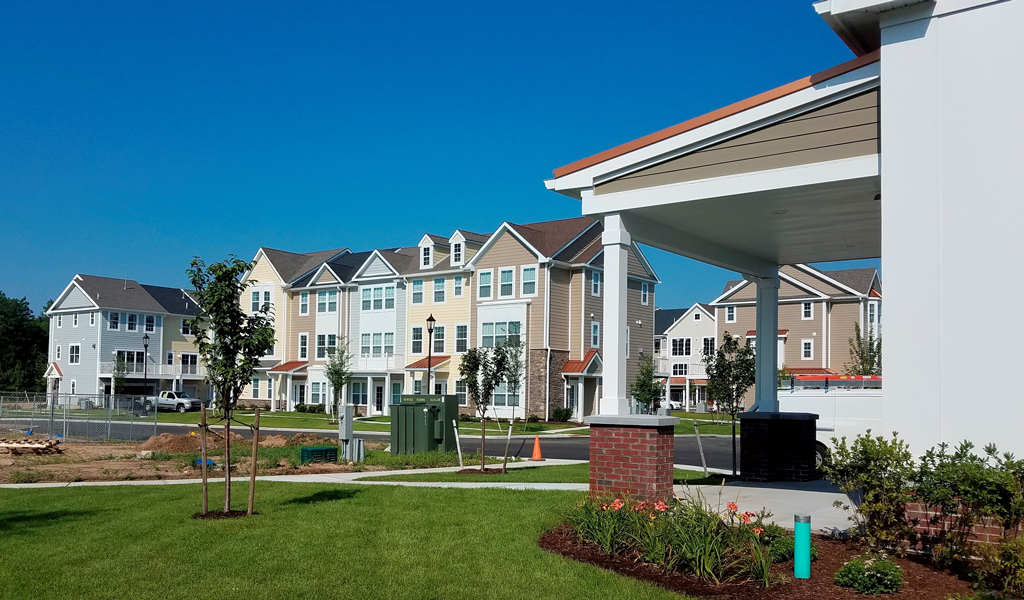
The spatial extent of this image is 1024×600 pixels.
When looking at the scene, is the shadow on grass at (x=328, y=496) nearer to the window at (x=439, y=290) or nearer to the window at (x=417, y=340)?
the window at (x=439, y=290)

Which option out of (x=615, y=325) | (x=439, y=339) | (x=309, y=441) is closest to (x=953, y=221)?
(x=615, y=325)

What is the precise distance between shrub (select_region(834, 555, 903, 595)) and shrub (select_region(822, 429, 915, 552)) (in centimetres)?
52

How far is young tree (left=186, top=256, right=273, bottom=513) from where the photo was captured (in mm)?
11133

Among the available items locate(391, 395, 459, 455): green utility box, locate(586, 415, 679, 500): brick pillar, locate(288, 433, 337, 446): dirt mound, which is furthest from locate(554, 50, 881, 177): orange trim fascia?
locate(288, 433, 337, 446): dirt mound

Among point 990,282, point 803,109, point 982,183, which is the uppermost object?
point 803,109

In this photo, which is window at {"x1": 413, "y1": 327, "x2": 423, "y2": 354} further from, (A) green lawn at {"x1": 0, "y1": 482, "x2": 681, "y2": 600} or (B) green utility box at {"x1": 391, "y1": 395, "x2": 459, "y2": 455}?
(A) green lawn at {"x1": 0, "y1": 482, "x2": 681, "y2": 600}

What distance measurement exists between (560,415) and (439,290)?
1128 cm

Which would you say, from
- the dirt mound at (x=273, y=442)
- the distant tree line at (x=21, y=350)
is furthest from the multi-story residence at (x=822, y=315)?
the distant tree line at (x=21, y=350)

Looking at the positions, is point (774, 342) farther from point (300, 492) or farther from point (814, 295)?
point (814, 295)

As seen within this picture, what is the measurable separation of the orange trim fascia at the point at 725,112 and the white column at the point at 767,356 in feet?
17.4

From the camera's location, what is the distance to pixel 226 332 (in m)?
11.2

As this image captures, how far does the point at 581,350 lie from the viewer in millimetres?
43688

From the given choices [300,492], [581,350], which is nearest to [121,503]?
[300,492]

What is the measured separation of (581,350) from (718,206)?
3301 cm
